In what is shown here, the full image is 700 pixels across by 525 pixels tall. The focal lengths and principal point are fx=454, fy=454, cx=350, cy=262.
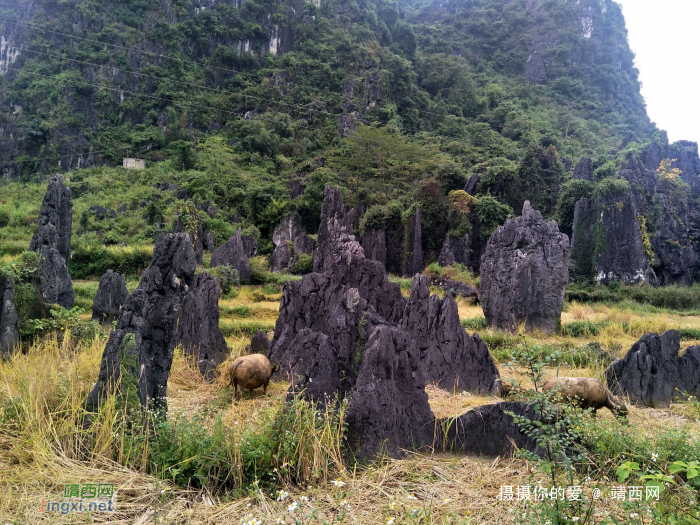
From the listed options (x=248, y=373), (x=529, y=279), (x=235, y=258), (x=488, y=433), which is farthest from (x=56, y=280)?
(x=529, y=279)

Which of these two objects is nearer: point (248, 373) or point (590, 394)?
point (590, 394)

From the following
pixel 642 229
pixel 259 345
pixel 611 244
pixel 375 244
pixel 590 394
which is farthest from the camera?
pixel 375 244

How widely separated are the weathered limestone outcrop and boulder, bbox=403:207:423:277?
8.03m

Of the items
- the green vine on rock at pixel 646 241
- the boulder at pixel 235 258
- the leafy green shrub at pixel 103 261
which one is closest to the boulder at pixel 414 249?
the boulder at pixel 235 258

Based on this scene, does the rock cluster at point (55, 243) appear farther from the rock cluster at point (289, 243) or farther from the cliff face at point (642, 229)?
the cliff face at point (642, 229)

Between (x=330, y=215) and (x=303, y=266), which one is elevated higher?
(x=330, y=215)

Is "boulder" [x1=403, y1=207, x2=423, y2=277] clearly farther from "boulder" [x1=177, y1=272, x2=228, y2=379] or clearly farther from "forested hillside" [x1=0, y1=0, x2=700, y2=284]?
"boulder" [x1=177, y1=272, x2=228, y2=379]

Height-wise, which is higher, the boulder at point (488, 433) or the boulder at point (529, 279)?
the boulder at point (529, 279)

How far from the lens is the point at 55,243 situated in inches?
512

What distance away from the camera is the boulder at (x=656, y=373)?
23.1 feet

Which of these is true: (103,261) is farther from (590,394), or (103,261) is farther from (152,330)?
(590,394)

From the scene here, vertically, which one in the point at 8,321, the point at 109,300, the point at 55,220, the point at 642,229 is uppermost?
the point at 642,229

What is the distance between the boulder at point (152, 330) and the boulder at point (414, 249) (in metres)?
22.1

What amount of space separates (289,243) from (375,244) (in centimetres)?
500
